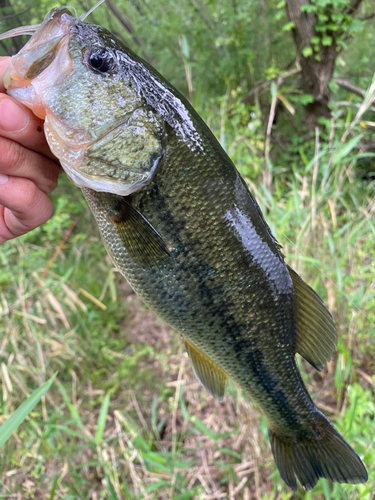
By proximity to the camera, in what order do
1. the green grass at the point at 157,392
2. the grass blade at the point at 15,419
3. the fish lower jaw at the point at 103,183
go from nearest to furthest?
the fish lower jaw at the point at 103,183
the grass blade at the point at 15,419
the green grass at the point at 157,392

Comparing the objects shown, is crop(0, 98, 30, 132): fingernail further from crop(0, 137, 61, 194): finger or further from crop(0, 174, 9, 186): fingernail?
crop(0, 174, 9, 186): fingernail

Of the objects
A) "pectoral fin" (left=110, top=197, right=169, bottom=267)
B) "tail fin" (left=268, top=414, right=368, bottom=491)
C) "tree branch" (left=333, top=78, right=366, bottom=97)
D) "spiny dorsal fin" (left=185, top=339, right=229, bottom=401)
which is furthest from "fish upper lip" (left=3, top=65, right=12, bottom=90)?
"tree branch" (left=333, top=78, right=366, bottom=97)

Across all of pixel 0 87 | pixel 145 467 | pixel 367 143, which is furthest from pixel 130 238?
pixel 367 143

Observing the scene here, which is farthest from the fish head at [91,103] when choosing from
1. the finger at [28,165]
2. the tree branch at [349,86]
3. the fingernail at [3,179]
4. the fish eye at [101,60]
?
the tree branch at [349,86]

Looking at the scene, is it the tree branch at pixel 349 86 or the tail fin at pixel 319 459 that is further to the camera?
the tree branch at pixel 349 86

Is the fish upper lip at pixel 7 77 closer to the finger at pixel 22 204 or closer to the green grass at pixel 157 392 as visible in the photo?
the finger at pixel 22 204

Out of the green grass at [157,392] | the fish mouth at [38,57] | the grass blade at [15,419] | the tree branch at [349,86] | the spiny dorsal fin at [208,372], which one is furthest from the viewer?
the tree branch at [349,86]

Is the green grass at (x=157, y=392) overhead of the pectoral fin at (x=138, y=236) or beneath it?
beneath

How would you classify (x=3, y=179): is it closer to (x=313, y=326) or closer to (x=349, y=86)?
(x=313, y=326)

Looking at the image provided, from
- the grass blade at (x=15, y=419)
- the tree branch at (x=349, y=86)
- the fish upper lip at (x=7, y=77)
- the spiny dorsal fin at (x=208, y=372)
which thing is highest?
the fish upper lip at (x=7, y=77)
